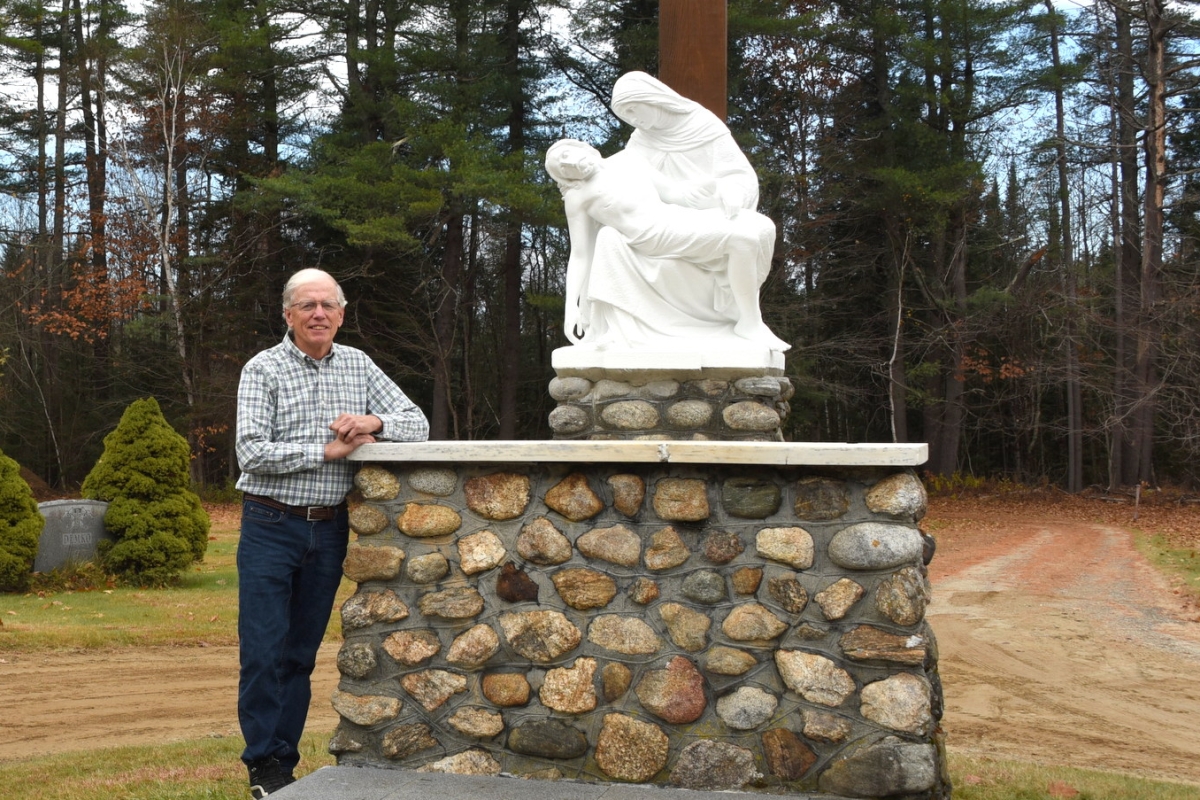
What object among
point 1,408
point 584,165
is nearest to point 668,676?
point 584,165

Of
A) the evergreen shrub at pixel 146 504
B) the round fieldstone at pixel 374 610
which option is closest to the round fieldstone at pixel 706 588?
the round fieldstone at pixel 374 610

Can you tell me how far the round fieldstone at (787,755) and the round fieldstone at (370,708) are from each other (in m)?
1.03

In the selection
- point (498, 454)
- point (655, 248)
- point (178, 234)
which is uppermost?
point (178, 234)

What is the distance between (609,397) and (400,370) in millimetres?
12952

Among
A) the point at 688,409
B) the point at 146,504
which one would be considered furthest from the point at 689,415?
the point at 146,504

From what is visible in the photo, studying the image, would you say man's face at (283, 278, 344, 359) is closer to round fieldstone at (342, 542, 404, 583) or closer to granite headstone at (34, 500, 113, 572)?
round fieldstone at (342, 542, 404, 583)

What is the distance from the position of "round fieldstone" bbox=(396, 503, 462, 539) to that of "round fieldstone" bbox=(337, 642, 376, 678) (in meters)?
0.34

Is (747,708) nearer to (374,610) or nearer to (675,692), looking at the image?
(675,692)

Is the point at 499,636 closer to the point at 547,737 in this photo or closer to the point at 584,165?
the point at 547,737

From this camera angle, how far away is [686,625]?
284 centimetres

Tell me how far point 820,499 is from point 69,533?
7.74 metres

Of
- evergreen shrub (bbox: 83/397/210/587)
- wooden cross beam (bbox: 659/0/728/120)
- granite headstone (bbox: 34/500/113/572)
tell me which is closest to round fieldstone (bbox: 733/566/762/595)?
wooden cross beam (bbox: 659/0/728/120)

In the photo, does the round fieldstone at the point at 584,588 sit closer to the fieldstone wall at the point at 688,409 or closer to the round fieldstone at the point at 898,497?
the round fieldstone at the point at 898,497

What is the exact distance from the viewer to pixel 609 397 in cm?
514
